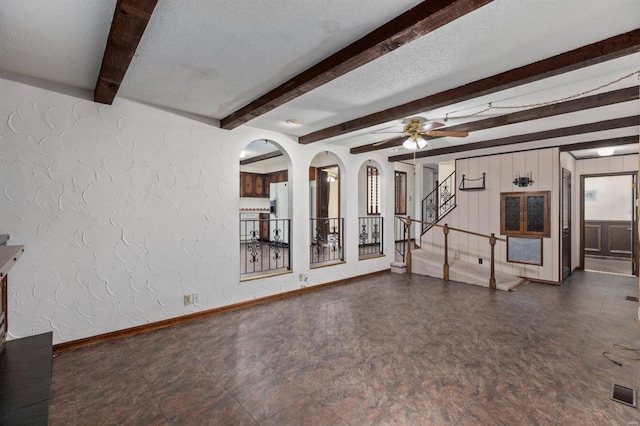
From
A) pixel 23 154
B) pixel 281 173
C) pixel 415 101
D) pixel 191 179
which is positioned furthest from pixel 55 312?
pixel 281 173

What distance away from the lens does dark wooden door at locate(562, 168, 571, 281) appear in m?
5.46

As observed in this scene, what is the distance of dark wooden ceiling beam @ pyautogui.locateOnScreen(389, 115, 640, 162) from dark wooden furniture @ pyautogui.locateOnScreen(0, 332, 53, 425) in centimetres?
598

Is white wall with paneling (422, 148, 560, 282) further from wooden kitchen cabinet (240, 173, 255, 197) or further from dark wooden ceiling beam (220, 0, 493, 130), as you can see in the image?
wooden kitchen cabinet (240, 173, 255, 197)

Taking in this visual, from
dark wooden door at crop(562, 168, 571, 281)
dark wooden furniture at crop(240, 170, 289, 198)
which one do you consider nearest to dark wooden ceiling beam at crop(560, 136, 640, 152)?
dark wooden door at crop(562, 168, 571, 281)

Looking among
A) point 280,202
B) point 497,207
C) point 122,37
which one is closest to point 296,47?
point 122,37

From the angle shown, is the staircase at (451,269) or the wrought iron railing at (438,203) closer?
the staircase at (451,269)

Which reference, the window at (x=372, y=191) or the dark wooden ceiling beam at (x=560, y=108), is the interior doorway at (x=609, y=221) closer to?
the window at (x=372, y=191)

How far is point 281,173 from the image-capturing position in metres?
9.12

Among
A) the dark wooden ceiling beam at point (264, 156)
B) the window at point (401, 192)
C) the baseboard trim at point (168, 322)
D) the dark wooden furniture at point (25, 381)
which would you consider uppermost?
the dark wooden ceiling beam at point (264, 156)

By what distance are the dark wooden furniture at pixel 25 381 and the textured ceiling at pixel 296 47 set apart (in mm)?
2203

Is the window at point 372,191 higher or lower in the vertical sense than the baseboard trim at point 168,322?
higher

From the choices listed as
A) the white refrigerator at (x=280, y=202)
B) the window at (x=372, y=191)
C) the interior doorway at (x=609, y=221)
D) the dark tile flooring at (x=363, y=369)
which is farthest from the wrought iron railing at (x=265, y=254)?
the interior doorway at (x=609, y=221)

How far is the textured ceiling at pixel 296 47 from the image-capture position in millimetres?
1773

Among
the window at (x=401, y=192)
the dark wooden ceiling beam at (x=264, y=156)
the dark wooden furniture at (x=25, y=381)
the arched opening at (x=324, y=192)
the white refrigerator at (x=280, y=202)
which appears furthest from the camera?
the window at (x=401, y=192)
